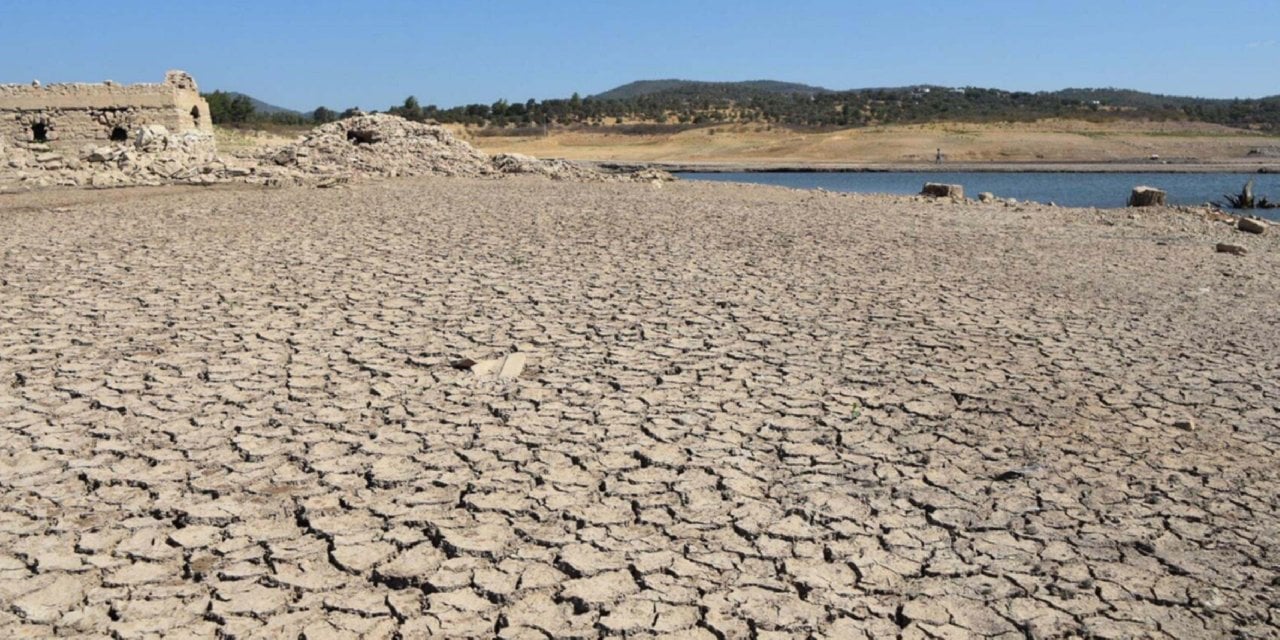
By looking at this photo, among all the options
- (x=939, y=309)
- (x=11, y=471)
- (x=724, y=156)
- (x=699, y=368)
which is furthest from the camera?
(x=724, y=156)

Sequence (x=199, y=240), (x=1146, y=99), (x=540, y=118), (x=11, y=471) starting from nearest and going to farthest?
(x=11, y=471) → (x=199, y=240) → (x=540, y=118) → (x=1146, y=99)

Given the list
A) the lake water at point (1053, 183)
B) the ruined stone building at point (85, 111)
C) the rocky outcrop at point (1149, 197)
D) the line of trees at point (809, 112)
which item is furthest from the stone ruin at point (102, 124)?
the line of trees at point (809, 112)

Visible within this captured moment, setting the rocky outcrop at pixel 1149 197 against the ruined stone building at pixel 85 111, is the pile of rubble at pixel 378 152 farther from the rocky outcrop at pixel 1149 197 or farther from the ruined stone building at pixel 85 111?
the rocky outcrop at pixel 1149 197

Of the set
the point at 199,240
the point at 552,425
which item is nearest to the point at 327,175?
the point at 199,240

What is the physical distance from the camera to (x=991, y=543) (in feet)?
11.0

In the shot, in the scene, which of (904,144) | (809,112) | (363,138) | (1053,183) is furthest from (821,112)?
(363,138)

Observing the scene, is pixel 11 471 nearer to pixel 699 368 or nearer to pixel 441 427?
pixel 441 427

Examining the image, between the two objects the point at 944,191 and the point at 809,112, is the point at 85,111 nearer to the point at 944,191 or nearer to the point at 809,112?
the point at 944,191

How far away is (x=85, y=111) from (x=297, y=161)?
5592 mm

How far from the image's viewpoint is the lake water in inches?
1141

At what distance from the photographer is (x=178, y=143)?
18.8 metres

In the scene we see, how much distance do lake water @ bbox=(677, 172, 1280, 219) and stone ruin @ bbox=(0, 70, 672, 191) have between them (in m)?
11.2

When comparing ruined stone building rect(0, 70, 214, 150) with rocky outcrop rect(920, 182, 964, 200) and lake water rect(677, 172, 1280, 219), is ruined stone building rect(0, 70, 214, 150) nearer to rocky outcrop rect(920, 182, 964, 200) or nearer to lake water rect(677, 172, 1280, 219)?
rocky outcrop rect(920, 182, 964, 200)

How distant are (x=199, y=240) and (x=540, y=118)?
6312 cm
